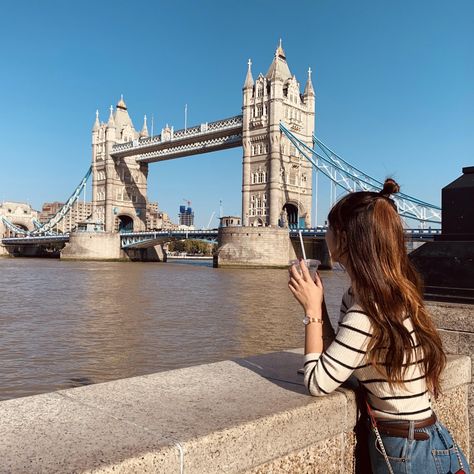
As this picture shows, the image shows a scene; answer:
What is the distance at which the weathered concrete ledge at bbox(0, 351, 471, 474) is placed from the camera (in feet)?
3.44

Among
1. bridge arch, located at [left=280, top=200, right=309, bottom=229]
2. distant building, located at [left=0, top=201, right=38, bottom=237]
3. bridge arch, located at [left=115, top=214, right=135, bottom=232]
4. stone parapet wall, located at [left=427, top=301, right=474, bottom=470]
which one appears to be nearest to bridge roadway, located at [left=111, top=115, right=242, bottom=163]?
bridge arch, located at [left=115, top=214, right=135, bottom=232]

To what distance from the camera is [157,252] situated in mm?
50531

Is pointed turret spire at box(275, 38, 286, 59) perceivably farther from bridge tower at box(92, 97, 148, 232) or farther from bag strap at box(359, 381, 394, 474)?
bag strap at box(359, 381, 394, 474)

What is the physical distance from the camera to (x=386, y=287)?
4.64ft

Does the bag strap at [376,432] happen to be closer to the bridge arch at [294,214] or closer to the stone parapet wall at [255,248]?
the stone parapet wall at [255,248]

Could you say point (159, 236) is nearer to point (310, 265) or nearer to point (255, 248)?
point (255, 248)

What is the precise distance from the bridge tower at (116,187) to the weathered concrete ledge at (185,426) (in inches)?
2145

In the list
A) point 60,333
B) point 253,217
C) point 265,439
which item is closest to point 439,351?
point 265,439

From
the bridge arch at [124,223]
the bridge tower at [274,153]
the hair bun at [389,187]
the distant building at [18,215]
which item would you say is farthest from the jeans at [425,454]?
the distant building at [18,215]

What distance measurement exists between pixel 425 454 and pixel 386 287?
0.44 meters

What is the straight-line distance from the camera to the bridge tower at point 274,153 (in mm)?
40969

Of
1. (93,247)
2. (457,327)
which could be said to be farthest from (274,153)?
(457,327)

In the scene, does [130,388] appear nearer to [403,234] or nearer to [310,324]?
[310,324]

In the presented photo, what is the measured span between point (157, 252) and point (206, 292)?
117ft
